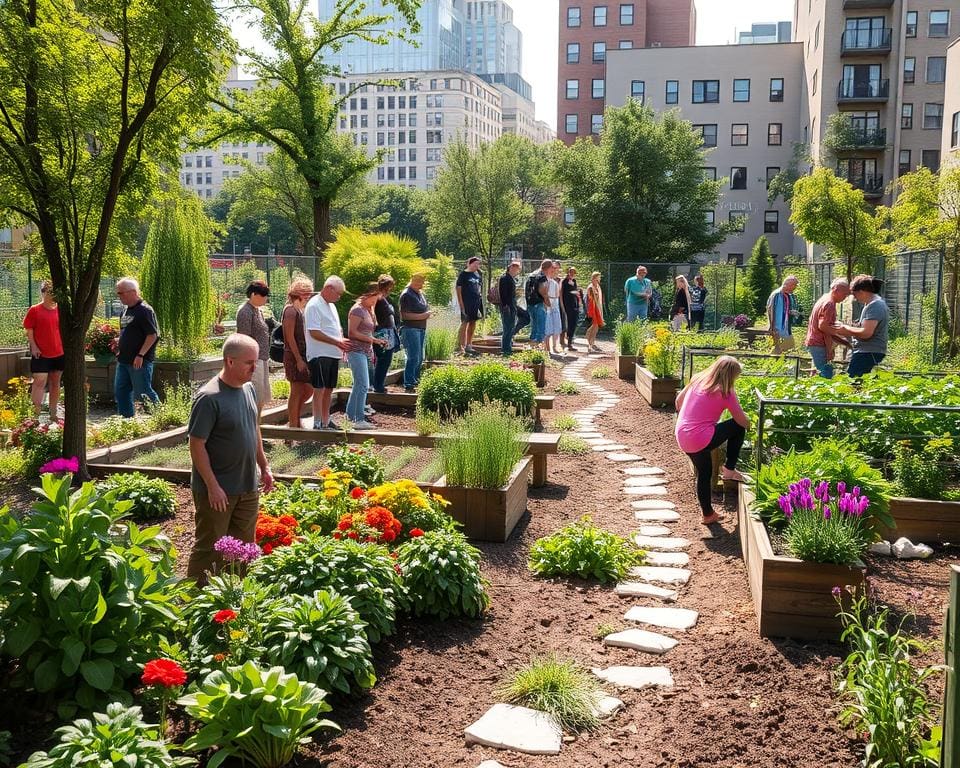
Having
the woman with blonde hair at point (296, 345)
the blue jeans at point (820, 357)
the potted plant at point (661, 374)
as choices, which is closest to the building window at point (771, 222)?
the potted plant at point (661, 374)

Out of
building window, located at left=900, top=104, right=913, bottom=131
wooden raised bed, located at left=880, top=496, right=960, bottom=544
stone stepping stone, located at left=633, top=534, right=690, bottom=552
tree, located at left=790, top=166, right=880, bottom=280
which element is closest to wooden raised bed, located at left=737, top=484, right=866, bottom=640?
stone stepping stone, located at left=633, top=534, right=690, bottom=552

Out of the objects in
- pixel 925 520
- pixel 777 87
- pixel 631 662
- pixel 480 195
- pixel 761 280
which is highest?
pixel 777 87

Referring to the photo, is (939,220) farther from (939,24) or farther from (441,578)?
(939,24)

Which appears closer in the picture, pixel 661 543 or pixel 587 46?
pixel 661 543

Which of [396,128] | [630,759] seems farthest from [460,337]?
[396,128]

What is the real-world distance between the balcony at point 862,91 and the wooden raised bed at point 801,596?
5148 cm

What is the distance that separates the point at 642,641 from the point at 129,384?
299 inches

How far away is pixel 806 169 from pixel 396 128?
112m

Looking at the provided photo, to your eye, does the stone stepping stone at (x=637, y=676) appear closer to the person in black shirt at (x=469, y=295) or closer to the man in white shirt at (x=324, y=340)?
the man in white shirt at (x=324, y=340)

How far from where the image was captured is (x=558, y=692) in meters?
4.20

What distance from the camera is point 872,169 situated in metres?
51.0

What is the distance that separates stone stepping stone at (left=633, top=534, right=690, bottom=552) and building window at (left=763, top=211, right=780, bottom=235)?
179 ft

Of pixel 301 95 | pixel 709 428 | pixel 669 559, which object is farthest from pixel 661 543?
pixel 301 95

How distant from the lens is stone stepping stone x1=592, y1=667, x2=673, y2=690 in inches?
178
